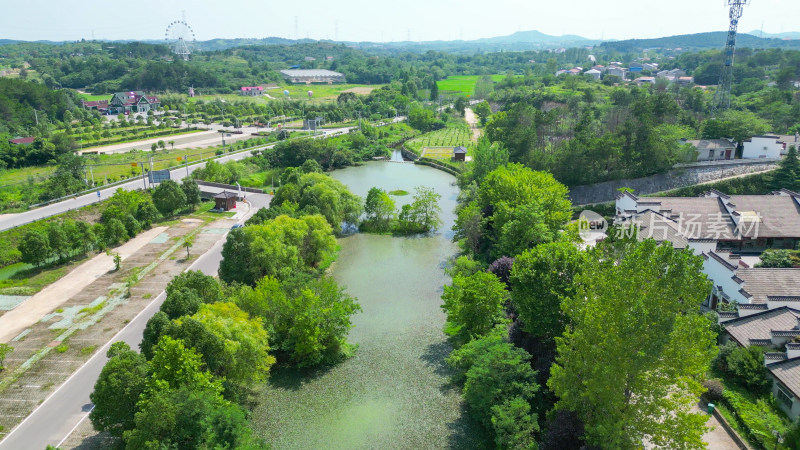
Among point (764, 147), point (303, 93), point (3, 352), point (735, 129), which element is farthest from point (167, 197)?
point (303, 93)

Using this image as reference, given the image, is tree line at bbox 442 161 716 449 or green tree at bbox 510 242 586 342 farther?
green tree at bbox 510 242 586 342

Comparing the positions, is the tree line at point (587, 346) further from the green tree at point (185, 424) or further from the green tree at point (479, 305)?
the green tree at point (185, 424)

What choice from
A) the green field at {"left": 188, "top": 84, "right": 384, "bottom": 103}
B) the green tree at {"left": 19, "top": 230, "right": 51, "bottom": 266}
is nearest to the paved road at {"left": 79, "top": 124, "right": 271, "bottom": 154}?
the green field at {"left": 188, "top": 84, "right": 384, "bottom": 103}

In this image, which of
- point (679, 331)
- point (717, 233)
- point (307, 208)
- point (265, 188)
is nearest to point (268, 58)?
point (265, 188)

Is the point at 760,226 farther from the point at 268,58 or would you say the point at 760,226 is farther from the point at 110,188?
the point at 268,58

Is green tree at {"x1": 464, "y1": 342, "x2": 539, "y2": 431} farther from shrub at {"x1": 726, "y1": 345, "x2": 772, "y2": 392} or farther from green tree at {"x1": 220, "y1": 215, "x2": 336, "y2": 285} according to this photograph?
green tree at {"x1": 220, "y1": 215, "x2": 336, "y2": 285}
